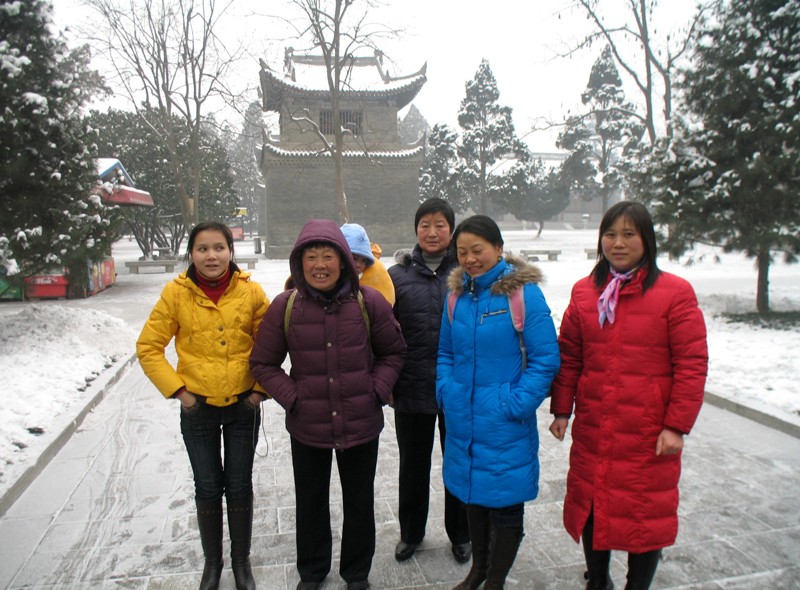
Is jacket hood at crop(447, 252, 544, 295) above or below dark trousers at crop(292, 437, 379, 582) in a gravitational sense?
above

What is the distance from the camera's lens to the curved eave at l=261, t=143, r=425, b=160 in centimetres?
2670

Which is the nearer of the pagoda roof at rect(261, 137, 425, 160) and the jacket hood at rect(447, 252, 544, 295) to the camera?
the jacket hood at rect(447, 252, 544, 295)

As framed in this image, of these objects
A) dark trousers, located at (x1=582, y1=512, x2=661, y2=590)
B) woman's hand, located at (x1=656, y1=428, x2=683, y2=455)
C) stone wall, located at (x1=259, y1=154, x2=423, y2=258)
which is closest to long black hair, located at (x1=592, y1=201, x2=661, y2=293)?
woman's hand, located at (x1=656, y1=428, x2=683, y2=455)

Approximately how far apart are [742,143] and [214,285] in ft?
27.8

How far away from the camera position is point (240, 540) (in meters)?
2.67

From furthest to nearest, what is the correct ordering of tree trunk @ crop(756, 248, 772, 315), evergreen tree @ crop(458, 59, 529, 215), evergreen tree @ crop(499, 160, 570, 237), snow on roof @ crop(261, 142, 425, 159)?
evergreen tree @ crop(499, 160, 570, 237), evergreen tree @ crop(458, 59, 529, 215), snow on roof @ crop(261, 142, 425, 159), tree trunk @ crop(756, 248, 772, 315)

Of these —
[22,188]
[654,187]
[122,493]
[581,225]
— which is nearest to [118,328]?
[22,188]

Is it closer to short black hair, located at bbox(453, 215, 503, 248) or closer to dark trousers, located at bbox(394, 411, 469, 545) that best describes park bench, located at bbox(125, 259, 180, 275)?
dark trousers, located at bbox(394, 411, 469, 545)

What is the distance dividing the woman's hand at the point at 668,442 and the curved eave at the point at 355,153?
84.5ft

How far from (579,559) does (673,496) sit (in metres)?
0.85

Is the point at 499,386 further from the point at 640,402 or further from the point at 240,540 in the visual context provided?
the point at 240,540

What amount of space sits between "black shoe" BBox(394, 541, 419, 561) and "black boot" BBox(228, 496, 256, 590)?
0.71 meters

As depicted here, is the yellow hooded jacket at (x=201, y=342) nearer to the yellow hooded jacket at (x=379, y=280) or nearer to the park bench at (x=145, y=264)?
the yellow hooded jacket at (x=379, y=280)

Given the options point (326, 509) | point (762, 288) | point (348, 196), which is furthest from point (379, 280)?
point (348, 196)
